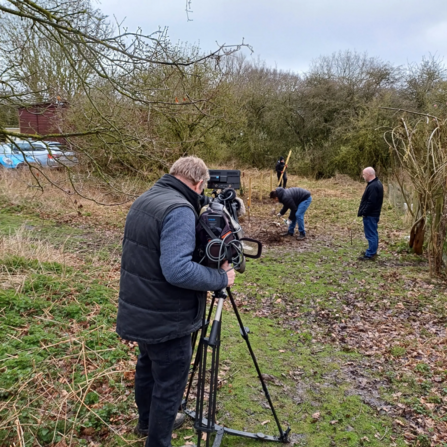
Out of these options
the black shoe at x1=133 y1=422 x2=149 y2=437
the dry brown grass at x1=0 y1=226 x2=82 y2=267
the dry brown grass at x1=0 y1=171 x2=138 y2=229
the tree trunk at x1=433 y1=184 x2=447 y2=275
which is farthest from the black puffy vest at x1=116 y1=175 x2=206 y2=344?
the dry brown grass at x1=0 y1=171 x2=138 y2=229

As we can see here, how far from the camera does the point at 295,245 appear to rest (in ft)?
31.0

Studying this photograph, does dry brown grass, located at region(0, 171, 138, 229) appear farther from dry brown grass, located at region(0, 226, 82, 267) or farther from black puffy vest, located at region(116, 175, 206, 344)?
black puffy vest, located at region(116, 175, 206, 344)

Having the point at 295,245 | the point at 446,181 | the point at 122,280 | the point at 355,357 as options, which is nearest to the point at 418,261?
the point at 446,181

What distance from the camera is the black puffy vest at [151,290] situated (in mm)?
2137

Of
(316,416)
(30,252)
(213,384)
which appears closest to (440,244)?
(316,416)

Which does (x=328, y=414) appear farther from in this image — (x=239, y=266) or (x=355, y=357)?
(x=239, y=266)

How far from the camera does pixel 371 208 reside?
780 cm

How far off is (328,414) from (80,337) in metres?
2.50

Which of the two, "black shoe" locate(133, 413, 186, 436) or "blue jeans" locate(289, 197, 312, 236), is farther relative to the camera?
"blue jeans" locate(289, 197, 312, 236)

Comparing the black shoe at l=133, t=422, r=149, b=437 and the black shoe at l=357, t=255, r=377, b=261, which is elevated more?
the black shoe at l=357, t=255, r=377, b=261

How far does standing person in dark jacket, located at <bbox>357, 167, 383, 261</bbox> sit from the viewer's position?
7723 mm

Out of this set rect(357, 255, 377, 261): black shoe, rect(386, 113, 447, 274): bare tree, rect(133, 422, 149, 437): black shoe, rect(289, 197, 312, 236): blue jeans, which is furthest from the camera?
rect(289, 197, 312, 236): blue jeans

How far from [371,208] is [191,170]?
6.40 m

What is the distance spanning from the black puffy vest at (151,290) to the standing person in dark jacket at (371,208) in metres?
6.44
